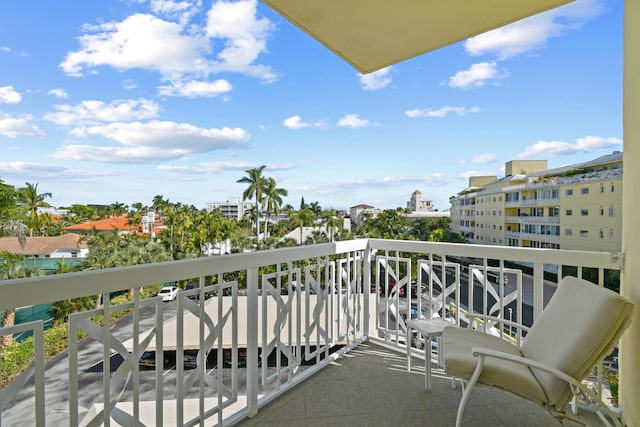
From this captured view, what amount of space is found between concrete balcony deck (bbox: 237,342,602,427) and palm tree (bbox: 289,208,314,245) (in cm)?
264

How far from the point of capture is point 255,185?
577 centimetres

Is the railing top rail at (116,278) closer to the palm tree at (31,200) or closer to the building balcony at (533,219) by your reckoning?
the building balcony at (533,219)

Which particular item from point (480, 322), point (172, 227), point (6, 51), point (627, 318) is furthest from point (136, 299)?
point (6, 51)

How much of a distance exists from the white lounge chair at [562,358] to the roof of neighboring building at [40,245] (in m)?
4.02

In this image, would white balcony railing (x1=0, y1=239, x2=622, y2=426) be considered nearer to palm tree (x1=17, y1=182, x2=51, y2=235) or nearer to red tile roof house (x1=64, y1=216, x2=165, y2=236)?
palm tree (x1=17, y1=182, x2=51, y2=235)

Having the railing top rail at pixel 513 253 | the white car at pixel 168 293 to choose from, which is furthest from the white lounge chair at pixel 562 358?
the white car at pixel 168 293

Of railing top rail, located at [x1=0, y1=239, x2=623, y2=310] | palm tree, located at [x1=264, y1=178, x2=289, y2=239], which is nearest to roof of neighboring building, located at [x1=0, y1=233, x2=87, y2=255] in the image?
palm tree, located at [x1=264, y1=178, x2=289, y2=239]

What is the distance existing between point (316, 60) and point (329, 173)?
2.63 m

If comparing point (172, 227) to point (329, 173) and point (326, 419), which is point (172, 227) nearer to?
point (329, 173)

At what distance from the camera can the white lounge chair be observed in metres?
1.74

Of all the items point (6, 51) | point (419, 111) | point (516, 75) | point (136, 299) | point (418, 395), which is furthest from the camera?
point (419, 111)

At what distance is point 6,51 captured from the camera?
510 centimetres

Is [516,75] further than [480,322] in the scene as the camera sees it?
Yes

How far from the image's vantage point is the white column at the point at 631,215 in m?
2.01
